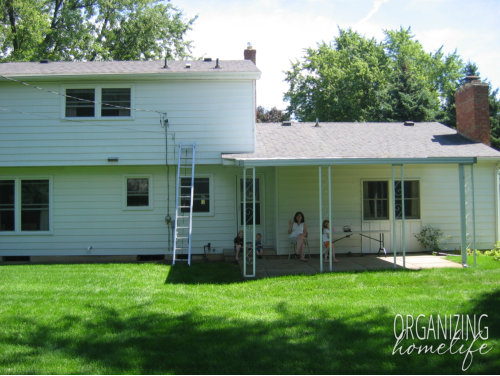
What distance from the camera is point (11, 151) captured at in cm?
1198

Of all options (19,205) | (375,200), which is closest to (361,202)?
(375,200)

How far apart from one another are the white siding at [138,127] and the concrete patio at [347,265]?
336 centimetres

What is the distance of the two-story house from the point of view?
11961mm

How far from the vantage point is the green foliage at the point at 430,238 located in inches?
479

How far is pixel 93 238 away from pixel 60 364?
8031 mm

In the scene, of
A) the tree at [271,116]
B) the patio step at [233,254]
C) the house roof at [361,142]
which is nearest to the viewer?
the house roof at [361,142]

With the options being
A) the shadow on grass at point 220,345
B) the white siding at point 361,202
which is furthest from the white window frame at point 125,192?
the shadow on grass at point 220,345

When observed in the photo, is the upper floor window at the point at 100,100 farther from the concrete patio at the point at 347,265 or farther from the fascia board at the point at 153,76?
the concrete patio at the point at 347,265

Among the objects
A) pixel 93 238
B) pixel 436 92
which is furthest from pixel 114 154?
pixel 436 92

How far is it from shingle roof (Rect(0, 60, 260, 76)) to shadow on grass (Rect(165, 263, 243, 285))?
17.4 feet

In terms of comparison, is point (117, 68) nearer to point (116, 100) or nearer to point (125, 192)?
point (116, 100)

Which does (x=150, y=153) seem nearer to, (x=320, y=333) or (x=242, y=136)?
(x=242, y=136)

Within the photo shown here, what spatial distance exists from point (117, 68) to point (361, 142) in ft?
25.0

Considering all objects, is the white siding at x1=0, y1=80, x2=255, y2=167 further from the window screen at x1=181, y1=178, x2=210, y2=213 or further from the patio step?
the patio step
